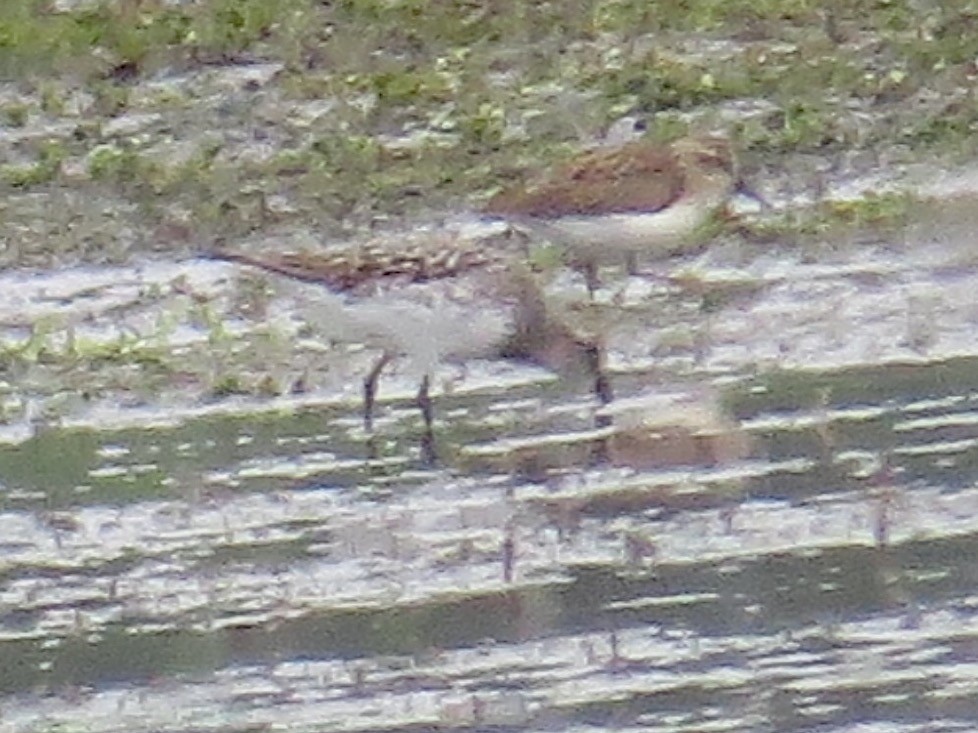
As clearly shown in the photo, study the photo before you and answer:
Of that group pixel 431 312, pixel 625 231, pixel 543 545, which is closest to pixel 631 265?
pixel 625 231

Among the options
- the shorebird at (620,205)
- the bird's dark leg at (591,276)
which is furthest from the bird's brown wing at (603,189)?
the bird's dark leg at (591,276)

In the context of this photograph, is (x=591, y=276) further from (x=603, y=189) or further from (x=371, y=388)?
(x=371, y=388)

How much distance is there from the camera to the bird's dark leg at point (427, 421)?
21.9 ft

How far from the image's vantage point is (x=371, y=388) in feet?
23.2

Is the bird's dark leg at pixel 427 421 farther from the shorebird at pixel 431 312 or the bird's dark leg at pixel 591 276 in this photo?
the bird's dark leg at pixel 591 276

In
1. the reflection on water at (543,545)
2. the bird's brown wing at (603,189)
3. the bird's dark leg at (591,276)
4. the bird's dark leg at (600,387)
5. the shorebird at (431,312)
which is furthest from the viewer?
the bird's brown wing at (603,189)

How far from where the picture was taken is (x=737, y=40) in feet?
31.7

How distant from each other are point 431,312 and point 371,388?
0.26m

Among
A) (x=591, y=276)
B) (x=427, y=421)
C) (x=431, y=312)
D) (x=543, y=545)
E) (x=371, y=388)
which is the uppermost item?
(x=591, y=276)

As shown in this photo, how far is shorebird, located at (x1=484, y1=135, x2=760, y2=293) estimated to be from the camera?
26.3 feet

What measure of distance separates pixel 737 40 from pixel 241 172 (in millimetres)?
1585

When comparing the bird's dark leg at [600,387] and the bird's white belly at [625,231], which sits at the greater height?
the bird's white belly at [625,231]

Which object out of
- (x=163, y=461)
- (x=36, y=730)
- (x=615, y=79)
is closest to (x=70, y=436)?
(x=163, y=461)

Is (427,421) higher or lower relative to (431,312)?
lower
